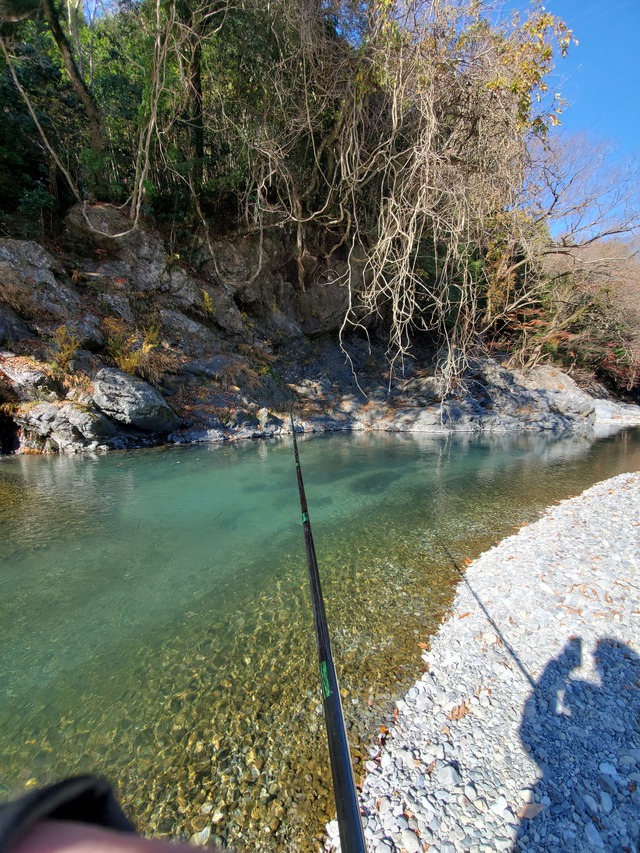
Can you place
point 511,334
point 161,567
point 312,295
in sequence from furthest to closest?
point 511,334
point 312,295
point 161,567

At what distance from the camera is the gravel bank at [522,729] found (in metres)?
1.52

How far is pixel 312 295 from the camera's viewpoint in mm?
13688

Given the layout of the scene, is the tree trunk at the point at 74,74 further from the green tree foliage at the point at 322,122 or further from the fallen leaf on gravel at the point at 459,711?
the fallen leaf on gravel at the point at 459,711

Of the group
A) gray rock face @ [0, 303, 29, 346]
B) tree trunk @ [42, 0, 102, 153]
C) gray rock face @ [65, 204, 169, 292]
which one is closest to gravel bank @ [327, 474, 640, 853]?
gray rock face @ [0, 303, 29, 346]

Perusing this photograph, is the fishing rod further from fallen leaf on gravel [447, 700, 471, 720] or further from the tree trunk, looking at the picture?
the tree trunk

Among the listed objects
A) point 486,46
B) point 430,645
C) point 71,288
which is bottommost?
point 430,645

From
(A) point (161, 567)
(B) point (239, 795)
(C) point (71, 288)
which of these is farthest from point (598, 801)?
(C) point (71, 288)

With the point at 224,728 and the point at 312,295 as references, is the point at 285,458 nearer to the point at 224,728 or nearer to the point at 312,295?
the point at 224,728

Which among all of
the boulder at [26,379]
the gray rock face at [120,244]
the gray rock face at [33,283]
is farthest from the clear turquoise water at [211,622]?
the gray rock face at [120,244]

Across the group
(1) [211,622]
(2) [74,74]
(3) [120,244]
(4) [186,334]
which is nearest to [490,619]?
(1) [211,622]

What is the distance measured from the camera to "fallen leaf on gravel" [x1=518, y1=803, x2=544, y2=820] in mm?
1538

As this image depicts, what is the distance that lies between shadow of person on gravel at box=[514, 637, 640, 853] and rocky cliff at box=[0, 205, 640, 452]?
382cm

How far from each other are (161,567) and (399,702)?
2.48 metres

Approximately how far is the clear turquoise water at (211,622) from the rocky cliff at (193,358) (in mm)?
1872
